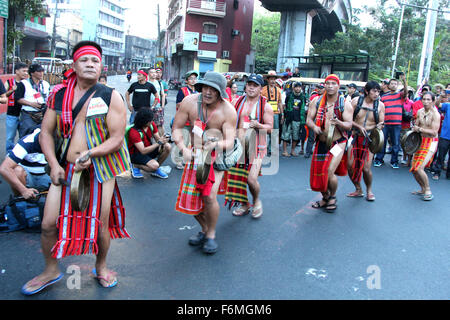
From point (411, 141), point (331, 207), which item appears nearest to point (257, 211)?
point (331, 207)

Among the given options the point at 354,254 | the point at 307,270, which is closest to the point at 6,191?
the point at 307,270

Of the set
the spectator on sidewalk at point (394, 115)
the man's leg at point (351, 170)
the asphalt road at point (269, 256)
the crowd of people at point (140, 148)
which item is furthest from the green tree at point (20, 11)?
the man's leg at point (351, 170)

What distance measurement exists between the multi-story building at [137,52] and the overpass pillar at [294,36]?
233ft

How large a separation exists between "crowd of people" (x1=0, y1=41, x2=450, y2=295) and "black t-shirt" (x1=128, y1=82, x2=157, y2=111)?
1.55m

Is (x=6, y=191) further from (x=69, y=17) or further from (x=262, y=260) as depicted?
(x=69, y=17)

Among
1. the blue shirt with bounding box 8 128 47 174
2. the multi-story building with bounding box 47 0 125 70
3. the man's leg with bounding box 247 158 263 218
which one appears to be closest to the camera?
the blue shirt with bounding box 8 128 47 174

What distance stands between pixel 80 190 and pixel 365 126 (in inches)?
192

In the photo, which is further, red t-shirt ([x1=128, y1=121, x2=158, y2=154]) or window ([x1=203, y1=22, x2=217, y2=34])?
window ([x1=203, y1=22, x2=217, y2=34])

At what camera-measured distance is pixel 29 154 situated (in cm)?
450

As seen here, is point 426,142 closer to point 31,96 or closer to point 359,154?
point 359,154

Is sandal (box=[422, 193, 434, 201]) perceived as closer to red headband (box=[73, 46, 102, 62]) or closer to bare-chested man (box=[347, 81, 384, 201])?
bare-chested man (box=[347, 81, 384, 201])

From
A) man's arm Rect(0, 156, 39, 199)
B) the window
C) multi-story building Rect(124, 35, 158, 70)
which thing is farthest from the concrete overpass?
multi-story building Rect(124, 35, 158, 70)

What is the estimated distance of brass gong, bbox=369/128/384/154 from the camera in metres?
6.04

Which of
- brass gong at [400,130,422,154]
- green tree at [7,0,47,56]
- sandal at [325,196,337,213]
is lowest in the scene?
sandal at [325,196,337,213]
